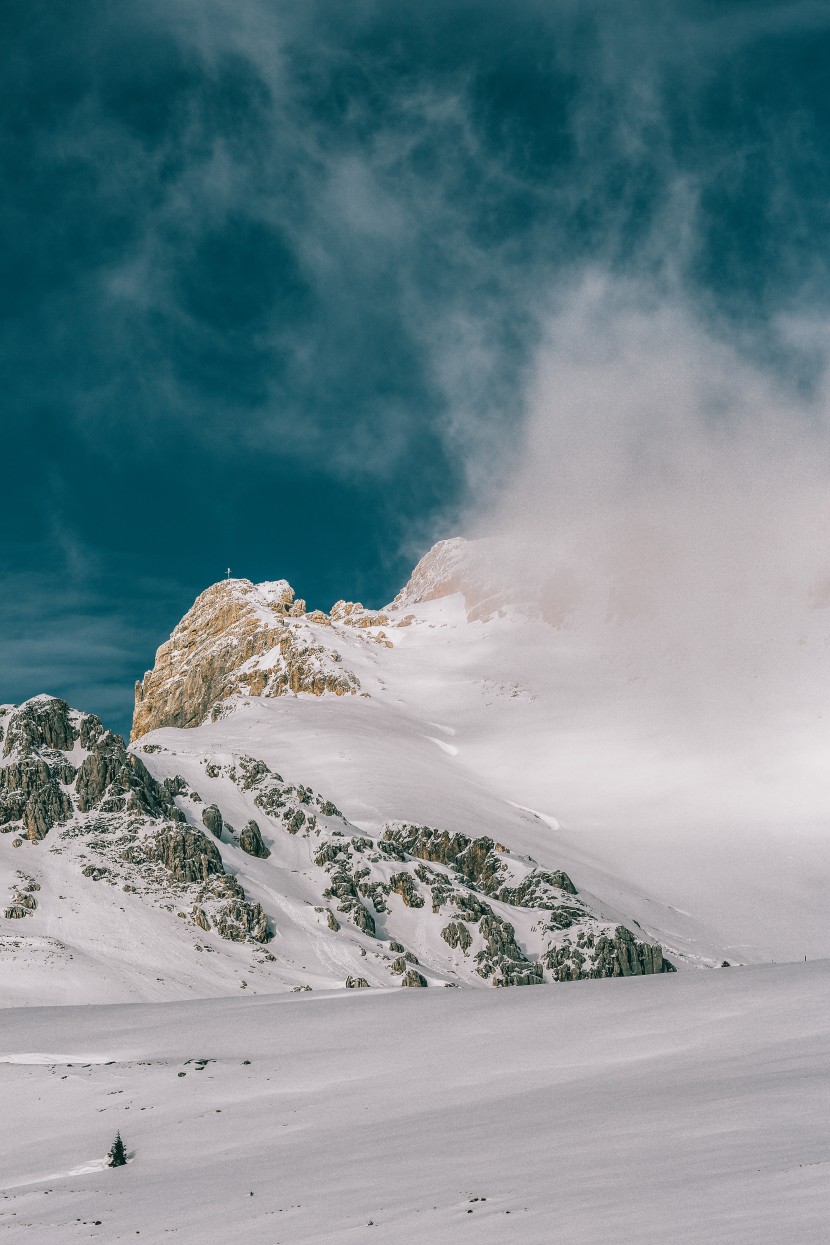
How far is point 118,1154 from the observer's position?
2022 centimetres

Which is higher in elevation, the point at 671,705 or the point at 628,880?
the point at 671,705

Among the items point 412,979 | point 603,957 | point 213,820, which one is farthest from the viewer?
point 213,820

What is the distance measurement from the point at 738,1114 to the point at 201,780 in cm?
8696

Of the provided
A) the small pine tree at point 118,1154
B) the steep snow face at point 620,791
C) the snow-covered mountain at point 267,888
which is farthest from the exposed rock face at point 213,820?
the small pine tree at point 118,1154

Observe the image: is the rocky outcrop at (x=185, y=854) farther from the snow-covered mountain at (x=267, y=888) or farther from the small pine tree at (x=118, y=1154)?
the small pine tree at (x=118, y=1154)

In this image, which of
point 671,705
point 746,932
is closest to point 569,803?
point 746,932

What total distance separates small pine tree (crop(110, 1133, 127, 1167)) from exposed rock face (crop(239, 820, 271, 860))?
6721 centimetres

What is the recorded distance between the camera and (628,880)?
115 m

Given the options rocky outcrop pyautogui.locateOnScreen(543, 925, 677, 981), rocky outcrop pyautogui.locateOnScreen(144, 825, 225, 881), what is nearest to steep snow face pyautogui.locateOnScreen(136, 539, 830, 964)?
rocky outcrop pyautogui.locateOnScreen(543, 925, 677, 981)

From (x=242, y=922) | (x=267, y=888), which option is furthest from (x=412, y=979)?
(x=267, y=888)

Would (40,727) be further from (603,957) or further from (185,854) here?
(603,957)

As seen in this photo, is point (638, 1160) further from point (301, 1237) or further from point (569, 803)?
point (569, 803)

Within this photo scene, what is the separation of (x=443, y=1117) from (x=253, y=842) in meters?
68.9

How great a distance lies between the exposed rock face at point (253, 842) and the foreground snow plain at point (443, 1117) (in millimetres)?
50998
